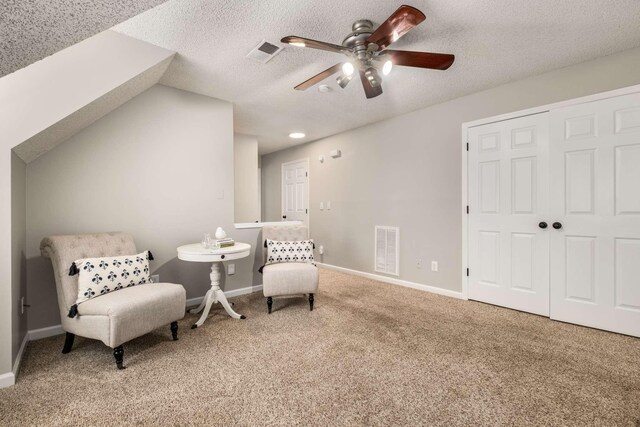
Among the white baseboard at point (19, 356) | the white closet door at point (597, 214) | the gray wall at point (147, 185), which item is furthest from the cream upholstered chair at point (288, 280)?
the white closet door at point (597, 214)

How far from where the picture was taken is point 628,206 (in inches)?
93.7

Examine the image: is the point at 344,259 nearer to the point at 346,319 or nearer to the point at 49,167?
the point at 346,319

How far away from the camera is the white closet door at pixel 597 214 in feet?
7.76

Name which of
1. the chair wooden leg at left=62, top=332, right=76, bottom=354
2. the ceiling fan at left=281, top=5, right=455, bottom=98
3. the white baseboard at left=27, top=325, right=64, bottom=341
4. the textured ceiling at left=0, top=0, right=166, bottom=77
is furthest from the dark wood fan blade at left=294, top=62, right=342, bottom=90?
the white baseboard at left=27, top=325, right=64, bottom=341

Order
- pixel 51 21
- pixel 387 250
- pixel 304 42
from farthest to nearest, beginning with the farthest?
pixel 387 250 < pixel 304 42 < pixel 51 21

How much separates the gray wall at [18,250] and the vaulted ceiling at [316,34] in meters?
1.07

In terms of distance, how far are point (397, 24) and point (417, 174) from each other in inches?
93.1

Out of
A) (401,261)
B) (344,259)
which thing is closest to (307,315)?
(401,261)

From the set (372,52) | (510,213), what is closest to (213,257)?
(372,52)

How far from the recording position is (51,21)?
3.20 ft

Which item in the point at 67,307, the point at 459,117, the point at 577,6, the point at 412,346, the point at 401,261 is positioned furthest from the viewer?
the point at 401,261

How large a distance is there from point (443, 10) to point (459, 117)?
1729 millimetres

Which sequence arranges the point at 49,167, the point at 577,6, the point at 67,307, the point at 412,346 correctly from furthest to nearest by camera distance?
1. the point at 49,167
2. the point at 412,346
3. the point at 67,307
4. the point at 577,6

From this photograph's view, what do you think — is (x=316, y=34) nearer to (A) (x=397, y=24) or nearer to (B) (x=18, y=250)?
(A) (x=397, y=24)
